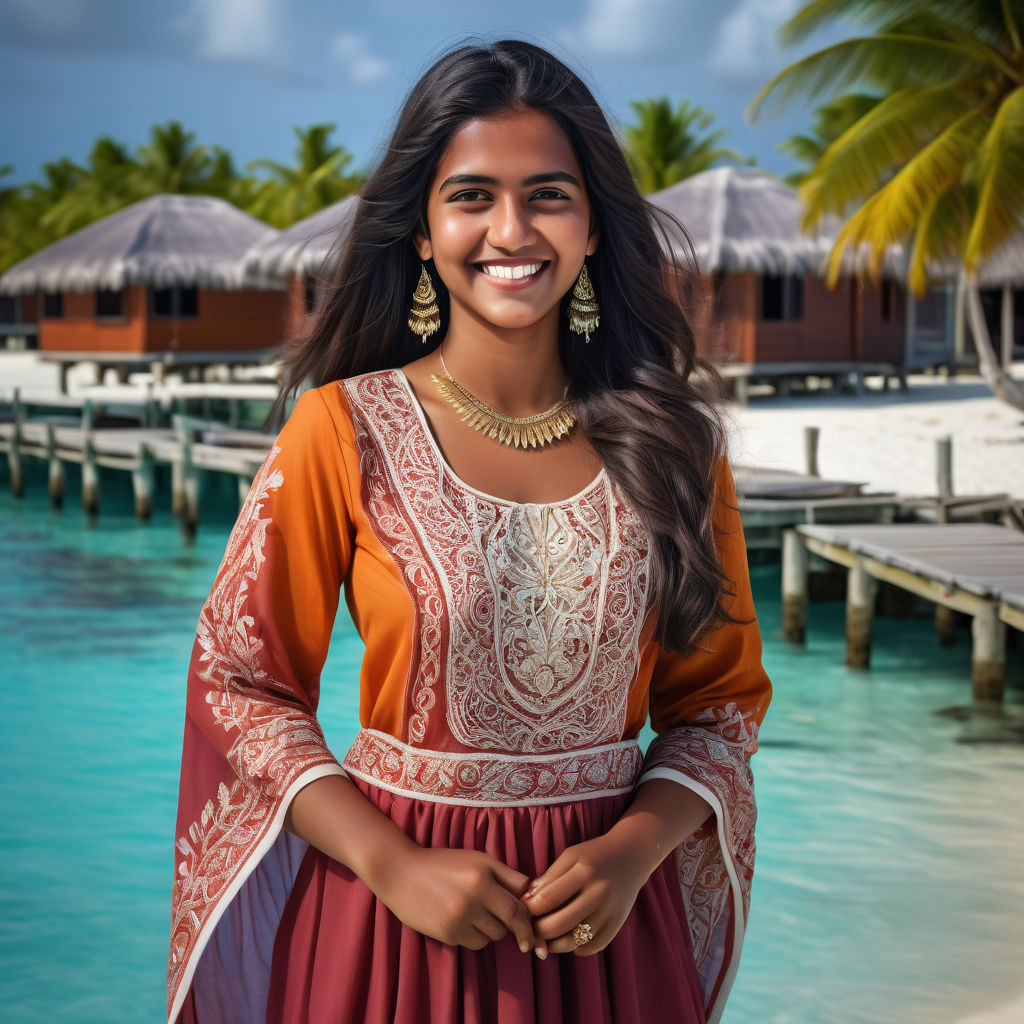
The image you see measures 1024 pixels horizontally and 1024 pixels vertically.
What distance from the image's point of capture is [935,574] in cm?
745

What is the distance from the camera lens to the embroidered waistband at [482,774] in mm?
1673

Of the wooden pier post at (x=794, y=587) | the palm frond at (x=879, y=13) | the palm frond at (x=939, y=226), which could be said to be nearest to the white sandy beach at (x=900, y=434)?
the wooden pier post at (x=794, y=587)

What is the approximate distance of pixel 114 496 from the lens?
17.6 m

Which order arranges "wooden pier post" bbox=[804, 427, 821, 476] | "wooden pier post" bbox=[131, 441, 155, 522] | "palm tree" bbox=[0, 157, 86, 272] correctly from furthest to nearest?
"palm tree" bbox=[0, 157, 86, 272] < "wooden pier post" bbox=[131, 441, 155, 522] < "wooden pier post" bbox=[804, 427, 821, 476]

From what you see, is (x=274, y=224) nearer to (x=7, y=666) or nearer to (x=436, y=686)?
(x=7, y=666)

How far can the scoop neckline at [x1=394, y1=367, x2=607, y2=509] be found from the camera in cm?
172

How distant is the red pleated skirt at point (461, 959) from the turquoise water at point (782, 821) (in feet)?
11.5

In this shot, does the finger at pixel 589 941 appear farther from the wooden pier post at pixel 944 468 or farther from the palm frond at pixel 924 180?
the palm frond at pixel 924 180

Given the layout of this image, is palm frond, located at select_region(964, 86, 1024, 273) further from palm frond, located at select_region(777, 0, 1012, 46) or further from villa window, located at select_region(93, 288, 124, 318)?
villa window, located at select_region(93, 288, 124, 318)

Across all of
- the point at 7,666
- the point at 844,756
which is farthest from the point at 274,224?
the point at 844,756

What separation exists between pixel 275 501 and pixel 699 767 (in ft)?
2.17

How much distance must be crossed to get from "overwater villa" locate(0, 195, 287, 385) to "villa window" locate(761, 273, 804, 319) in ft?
30.2

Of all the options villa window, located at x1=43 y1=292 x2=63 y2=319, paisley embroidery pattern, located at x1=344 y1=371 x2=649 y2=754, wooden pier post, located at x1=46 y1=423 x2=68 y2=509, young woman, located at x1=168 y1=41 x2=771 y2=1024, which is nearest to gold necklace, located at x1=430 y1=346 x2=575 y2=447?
young woman, located at x1=168 y1=41 x2=771 y2=1024

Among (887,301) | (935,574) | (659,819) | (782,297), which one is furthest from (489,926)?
(887,301)
